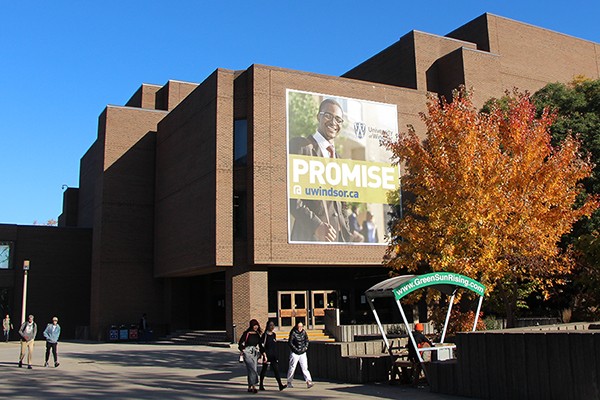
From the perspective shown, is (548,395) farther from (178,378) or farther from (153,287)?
(153,287)

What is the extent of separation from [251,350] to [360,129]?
21725 millimetres

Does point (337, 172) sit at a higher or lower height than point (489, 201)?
higher

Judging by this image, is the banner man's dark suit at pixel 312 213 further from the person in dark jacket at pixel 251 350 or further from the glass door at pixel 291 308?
the person in dark jacket at pixel 251 350

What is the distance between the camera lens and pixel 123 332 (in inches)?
1523

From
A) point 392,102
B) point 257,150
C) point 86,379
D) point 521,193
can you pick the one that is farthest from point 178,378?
point 392,102

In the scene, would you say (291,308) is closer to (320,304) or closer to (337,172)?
(320,304)

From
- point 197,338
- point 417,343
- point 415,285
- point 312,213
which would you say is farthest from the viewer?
point 197,338

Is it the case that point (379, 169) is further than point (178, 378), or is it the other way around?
point (379, 169)

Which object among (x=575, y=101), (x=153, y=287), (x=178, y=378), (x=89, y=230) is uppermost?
(x=575, y=101)

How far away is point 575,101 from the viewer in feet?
109

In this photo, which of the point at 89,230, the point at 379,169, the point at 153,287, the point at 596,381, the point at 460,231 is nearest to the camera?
the point at 596,381

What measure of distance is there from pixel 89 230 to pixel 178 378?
32.8 metres

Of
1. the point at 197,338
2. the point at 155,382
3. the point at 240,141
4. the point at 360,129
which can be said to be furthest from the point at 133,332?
the point at 155,382

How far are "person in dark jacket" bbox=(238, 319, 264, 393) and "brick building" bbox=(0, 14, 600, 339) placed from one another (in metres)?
16.2
